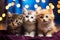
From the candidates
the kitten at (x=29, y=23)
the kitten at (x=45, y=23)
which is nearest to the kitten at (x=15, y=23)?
the kitten at (x=29, y=23)

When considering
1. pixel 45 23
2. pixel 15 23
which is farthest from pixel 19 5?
pixel 45 23

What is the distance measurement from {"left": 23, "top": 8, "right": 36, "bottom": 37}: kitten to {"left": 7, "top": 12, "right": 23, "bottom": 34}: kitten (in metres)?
0.04

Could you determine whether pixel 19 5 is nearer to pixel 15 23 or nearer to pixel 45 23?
pixel 15 23

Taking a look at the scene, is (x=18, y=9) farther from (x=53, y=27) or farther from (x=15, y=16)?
(x=53, y=27)

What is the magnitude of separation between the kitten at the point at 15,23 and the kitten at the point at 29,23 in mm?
42

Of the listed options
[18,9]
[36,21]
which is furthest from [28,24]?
[18,9]

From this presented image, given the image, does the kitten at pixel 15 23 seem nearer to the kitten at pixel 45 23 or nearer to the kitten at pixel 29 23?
the kitten at pixel 29 23

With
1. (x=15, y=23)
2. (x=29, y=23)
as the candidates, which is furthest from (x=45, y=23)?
(x=15, y=23)

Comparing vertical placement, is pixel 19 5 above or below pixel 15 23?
above

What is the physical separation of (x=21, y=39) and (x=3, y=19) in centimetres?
29

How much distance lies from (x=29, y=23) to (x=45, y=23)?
126mm

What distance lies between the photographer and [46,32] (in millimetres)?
1073

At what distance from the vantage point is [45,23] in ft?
3.44

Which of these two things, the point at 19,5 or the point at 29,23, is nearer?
the point at 29,23
